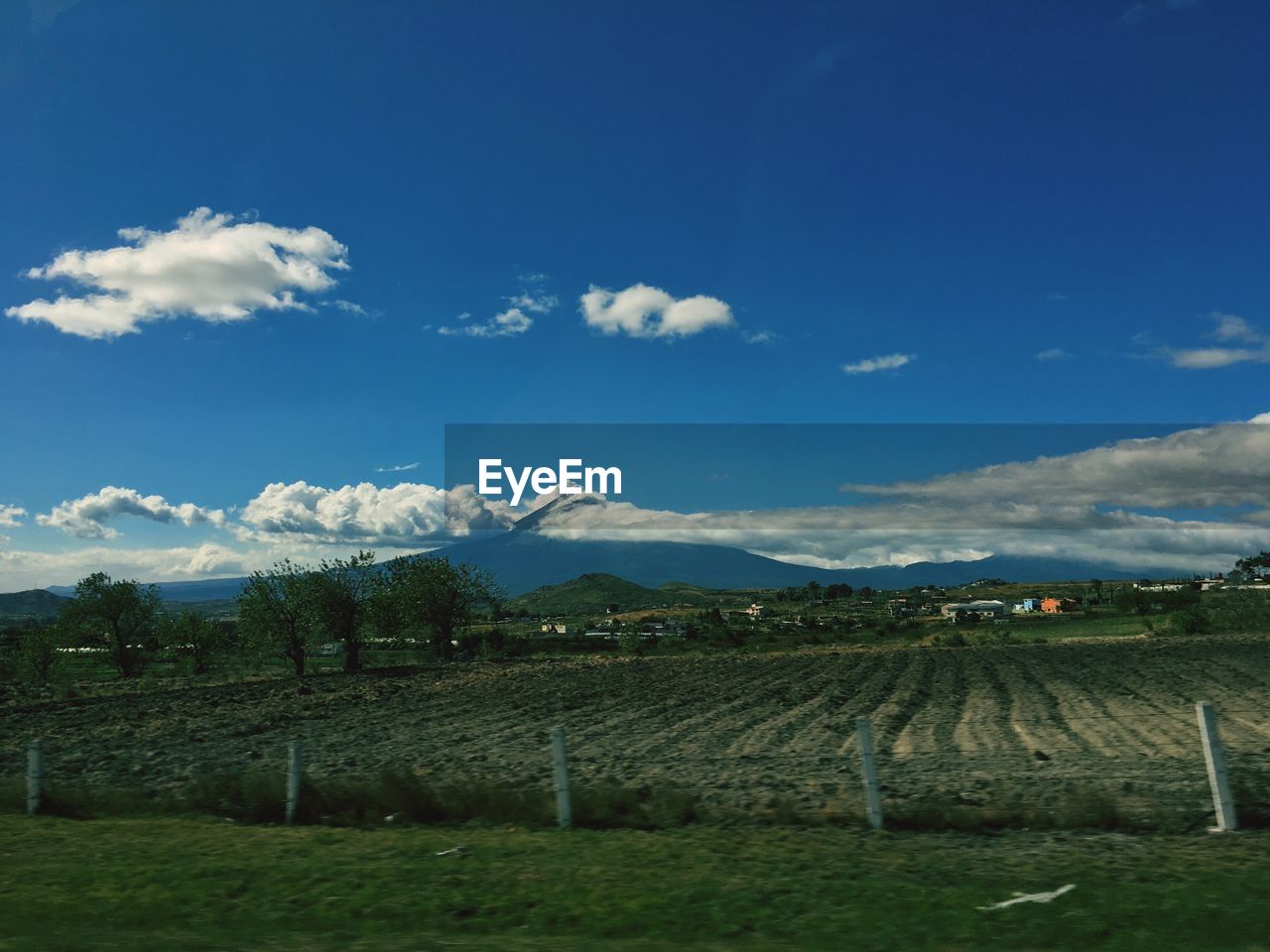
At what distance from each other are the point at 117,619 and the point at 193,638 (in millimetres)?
5779

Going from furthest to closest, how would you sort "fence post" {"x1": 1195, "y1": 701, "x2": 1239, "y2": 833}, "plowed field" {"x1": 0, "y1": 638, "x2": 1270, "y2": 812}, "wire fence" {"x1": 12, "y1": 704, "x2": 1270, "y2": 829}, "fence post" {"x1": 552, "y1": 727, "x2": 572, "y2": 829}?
"plowed field" {"x1": 0, "y1": 638, "x2": 1270, "y2": 812} → "wire fence" {"x1": 12, "y1": 704, "x2": 1270, "y2": 829} → "fence post" {"x1": 552, "y1": 727, "x2": 572, "y2": 829} → "fence post" {"x1": 1195, "y1": 701, "x2": 1239, "y2": 833}

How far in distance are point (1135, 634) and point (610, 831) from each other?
291ft

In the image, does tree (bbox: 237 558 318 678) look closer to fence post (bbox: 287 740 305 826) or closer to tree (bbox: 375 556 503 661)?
tree (bbox: 375 556 503 661)

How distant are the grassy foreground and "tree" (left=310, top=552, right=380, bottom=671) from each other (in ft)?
169

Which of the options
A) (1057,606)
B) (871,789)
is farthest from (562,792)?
(1057,606)

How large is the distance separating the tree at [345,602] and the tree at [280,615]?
582 millimetres

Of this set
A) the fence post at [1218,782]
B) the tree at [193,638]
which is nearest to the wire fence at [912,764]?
the fence post at [1218,782]

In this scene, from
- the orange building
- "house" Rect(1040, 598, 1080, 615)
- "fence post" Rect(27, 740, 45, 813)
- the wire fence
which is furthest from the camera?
the orange building

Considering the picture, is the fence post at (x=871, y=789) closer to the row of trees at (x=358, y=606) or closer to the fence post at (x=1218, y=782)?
the fence post at (x=1218, y=782)

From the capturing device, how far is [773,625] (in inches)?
4879

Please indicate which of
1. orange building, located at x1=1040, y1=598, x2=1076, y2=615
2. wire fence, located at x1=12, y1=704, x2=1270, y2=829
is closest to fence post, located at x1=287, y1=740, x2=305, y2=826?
wire fence, located at x1=12, y1=704, x2=1270, y2=829

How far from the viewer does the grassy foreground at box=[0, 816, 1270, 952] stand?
7.63 meters

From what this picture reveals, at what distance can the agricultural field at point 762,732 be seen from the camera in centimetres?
1451

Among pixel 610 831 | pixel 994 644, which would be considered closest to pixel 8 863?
pixel 610 831
